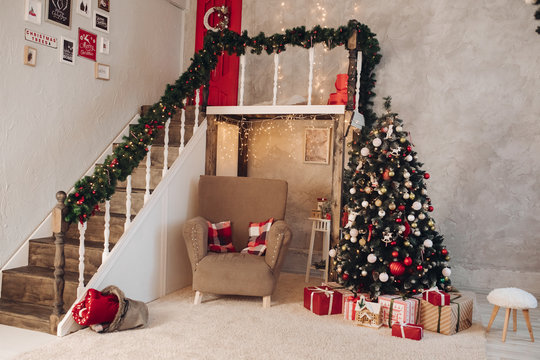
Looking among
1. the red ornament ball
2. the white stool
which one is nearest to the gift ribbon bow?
the red ornament ball

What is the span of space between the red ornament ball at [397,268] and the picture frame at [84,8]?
3882 mm

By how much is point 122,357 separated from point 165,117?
7.99 ft

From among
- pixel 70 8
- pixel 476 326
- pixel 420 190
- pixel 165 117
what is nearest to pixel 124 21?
pixel 70 8

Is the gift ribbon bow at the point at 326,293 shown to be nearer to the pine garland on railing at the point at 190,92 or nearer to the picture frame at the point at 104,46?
the pine garland on railing at the point at 190,92

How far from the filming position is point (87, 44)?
472cm

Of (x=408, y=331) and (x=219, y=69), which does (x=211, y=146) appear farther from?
(x=408, y=331)

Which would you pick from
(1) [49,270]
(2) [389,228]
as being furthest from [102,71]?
(2) [389,228]

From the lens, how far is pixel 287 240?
4082 mm

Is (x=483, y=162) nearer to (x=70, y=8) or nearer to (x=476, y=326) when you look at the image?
(x=476, y=326)

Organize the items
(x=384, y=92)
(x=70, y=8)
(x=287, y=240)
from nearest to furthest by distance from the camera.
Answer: (x=287, y=240) → (x=70, y=8) → (x=384, y=92)

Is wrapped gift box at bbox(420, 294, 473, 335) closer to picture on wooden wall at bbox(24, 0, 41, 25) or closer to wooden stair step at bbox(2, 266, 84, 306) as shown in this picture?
wooden stair step at bbox(2, 266, 84, 306)

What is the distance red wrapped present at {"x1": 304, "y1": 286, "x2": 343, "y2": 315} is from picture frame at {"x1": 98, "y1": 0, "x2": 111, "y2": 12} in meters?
3.66

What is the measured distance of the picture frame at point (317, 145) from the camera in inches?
222

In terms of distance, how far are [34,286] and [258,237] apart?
1.98 meters
